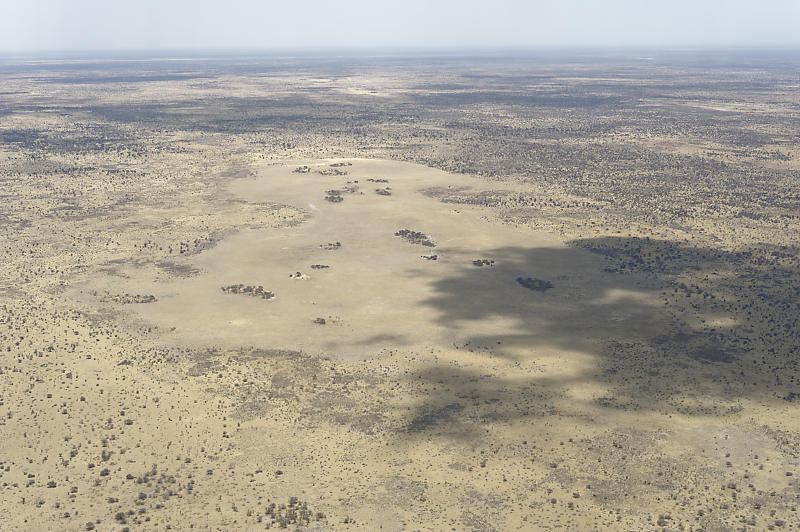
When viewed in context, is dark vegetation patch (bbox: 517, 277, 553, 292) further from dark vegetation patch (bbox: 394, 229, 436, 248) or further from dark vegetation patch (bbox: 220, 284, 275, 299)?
dark vegetation patch (bbox: 220, 284, 275, 299)

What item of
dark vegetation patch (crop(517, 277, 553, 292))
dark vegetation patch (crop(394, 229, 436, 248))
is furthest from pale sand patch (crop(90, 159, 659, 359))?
dark vegetation patch (crop(394, 229, 436, 248))

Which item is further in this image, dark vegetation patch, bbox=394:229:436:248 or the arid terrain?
dark vegetation patch, bbox=394:229:436:248

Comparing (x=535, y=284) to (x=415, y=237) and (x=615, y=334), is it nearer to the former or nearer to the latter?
Result: (x=615, y=334)

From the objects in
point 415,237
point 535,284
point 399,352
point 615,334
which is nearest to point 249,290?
point 399,352

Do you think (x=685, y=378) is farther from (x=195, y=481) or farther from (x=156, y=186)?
(x=156, y=186)

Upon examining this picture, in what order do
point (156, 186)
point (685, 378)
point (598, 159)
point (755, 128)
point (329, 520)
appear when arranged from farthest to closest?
point (755, 128), point (598, 159), point (156, 186), point (685, 378), point (329, 520)

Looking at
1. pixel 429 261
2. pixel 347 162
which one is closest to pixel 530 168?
pixel 347 162

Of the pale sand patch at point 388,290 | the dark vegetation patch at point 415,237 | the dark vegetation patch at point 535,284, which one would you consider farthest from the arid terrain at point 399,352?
the dark vegetation patch at point 535,284
